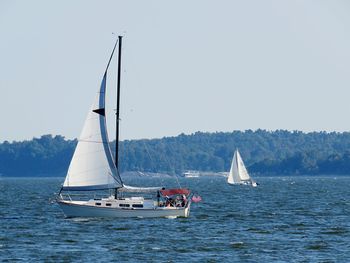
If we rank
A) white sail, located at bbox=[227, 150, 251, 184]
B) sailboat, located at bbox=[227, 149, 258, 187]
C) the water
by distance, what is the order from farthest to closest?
white sail, located at bbox=[227, 150, 251, 184] < sailboat, located at bbox=[227, 149, 258, 187] < the water

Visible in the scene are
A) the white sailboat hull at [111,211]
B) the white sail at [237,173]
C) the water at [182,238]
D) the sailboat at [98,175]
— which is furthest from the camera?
the white sail at [237,173]

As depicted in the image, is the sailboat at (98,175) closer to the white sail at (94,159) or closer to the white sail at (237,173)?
the white sail at (94,159)

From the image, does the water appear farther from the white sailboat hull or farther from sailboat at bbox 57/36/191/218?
sailboat at bbox 57/36/191/218

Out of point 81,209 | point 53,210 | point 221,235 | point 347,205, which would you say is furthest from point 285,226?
point 347,205

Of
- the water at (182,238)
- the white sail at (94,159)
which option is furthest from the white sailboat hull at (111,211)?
the white sail at (94,159)

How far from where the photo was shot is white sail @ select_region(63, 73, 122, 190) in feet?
234

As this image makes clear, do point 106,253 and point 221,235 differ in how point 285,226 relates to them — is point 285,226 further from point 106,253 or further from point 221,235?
point 106,253

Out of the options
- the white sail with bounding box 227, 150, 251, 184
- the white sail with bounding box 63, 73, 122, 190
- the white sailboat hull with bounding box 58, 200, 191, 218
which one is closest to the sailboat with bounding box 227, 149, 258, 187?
the white sail with bounding box 227, 150, 251, 184

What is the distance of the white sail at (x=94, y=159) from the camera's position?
71438mm

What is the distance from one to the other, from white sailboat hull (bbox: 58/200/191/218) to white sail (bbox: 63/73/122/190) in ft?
4.34

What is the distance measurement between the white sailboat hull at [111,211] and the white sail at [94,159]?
4.34 ft

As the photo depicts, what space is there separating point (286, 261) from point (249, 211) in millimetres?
37795

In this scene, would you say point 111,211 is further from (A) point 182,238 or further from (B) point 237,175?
(B) point 237,175

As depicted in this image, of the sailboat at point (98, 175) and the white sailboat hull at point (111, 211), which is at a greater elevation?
the sailboat at point (98, 175)
